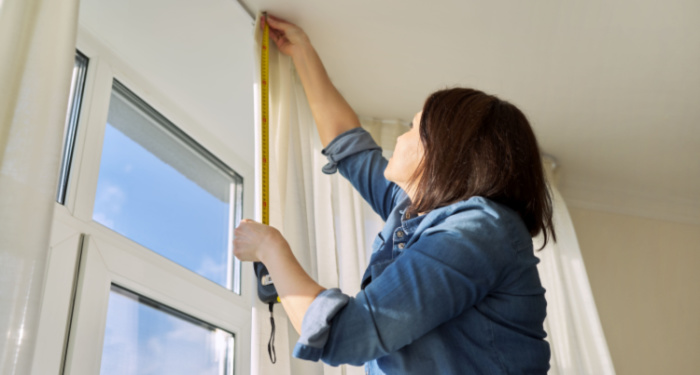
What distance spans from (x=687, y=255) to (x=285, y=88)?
2514 millimetres

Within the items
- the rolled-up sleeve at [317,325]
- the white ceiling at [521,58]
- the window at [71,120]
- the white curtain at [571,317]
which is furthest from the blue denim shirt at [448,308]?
the white curtain at [571,317]

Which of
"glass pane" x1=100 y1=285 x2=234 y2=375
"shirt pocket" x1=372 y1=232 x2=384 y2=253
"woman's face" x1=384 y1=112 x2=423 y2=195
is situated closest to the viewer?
"shirt pocket" x1=372 y1=232 x2=384 y2=253

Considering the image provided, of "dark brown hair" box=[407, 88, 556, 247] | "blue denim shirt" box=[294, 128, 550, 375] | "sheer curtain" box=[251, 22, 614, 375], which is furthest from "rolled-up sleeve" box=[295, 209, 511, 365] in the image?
"sheer curtain" box=[251, 22, 614, 375]

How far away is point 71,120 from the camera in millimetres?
1841

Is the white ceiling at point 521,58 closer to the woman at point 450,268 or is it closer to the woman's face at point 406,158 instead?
the woman's face at point 406,158

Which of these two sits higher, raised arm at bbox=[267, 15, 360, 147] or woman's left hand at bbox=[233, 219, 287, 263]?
raised arm at bbox=[267, 15, 360, 147]

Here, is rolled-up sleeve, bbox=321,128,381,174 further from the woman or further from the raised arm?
the woman

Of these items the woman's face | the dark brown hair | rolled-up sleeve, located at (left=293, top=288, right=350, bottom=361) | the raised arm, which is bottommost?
rolled-up sleeve, located at (left=293, top=288, right=350, bottom=361)

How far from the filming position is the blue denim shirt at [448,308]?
111cm

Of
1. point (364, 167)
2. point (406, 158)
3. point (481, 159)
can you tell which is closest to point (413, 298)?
point (481, 159)

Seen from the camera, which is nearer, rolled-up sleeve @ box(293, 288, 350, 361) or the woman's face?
rolled-up sleeve @ box(293, 288, 350, 361)

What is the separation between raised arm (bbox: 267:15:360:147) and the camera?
1.98m

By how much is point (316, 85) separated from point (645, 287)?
2.19 m

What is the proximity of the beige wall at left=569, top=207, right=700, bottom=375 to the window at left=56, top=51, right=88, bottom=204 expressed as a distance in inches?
96.0
